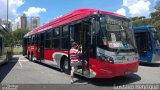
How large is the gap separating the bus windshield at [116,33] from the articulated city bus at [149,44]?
708 centimetres

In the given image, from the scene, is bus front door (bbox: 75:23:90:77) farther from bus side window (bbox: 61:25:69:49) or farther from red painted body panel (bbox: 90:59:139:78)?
bus side window (bbox: 61:25:69:49)

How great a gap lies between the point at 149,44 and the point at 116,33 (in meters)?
8.15

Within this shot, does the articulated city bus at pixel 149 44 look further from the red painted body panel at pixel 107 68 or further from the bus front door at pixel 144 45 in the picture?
the red painted body panel at pixel 107 68

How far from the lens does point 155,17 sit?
50.7m

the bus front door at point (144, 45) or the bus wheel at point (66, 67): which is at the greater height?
the bus front door at point (144, 45)

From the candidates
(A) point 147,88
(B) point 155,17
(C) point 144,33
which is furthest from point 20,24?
(A) point 147,88

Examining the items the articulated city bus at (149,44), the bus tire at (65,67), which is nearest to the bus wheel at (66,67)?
the bus tire at (65,67)

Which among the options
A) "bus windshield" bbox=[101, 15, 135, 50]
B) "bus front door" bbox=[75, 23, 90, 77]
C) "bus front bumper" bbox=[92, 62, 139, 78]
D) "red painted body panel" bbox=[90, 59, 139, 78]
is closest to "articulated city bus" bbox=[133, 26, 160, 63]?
"bus windshield" bbox=[101, 15, 135, 50]

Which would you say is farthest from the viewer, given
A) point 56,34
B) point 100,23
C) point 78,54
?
point 56,34

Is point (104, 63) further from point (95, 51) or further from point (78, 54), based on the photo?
point (78, 54)

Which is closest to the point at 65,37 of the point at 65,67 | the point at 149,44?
the point at 65,67

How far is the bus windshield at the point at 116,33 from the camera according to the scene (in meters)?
9.84

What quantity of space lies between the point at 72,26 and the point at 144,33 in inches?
305

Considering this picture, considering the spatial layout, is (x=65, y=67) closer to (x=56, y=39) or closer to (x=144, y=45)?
(x=56, y=39)
